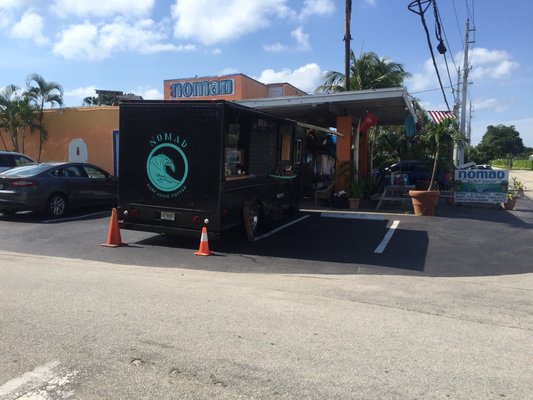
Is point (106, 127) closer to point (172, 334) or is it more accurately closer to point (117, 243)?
point (117, 243)

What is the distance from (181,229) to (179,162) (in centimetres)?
129

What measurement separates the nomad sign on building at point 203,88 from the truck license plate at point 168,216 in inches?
670

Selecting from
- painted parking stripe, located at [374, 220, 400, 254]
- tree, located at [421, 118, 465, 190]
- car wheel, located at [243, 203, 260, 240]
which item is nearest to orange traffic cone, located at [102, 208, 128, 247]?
car wheel, located at [243, 203, 260, 240]

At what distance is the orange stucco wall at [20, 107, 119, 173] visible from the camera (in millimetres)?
21297

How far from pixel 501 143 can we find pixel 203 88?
4405 inches

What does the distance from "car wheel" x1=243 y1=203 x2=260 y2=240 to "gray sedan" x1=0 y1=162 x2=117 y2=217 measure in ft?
18.9

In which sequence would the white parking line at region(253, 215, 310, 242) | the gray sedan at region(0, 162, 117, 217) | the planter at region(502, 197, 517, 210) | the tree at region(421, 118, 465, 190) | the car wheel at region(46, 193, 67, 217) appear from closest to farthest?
the white parking line at region(253, 215, 310, 242)
the gray sedan at region(0, 162, 117, 217)
the car wheel at region(46, 193, 67, 217)
the tree at region(421, 118, 465, 190)
the planter at region(502, 197, 517, 210)

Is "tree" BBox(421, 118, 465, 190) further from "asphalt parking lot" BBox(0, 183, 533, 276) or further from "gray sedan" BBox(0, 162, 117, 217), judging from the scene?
"gray sedan" BBox(0, 162, 117, 217)

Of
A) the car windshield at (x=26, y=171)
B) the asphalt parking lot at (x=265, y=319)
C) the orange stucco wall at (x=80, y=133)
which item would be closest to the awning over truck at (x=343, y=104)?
the asphalt parking lot at (x=265, y=319)

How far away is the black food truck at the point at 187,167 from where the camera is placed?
880cm

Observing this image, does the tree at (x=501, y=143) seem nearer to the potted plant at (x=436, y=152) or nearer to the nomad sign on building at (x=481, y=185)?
the nomad sign on building at (x=481, y=185)

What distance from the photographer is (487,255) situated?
8.97m

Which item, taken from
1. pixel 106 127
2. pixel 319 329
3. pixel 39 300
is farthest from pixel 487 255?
pixel 106 127

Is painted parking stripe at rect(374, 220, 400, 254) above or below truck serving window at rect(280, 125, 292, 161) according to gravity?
below
